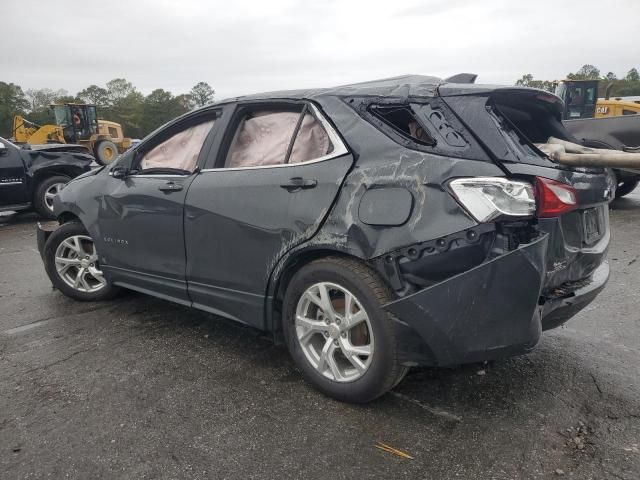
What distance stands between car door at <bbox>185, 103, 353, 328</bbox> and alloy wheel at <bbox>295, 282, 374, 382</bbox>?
0.29 m

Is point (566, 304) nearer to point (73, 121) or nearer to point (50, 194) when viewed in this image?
point (50, 194)

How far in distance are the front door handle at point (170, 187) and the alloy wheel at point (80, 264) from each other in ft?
3.93

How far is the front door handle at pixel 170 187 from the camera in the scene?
338 centimetres

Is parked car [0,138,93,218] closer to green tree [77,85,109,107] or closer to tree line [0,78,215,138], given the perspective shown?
tree line [0,78,215,138]

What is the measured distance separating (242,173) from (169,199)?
0.64 m

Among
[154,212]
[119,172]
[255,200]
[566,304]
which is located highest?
[119,172]

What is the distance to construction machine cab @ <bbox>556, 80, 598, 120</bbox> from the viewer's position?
46.3ft

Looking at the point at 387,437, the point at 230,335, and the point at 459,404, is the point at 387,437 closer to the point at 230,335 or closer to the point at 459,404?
the point at 459,404

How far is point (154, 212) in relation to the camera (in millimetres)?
3541

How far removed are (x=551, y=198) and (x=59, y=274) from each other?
395 centimetres

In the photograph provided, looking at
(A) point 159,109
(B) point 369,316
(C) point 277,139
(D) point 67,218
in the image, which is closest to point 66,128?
(D) point 67,218

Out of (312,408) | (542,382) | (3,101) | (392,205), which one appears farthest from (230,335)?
(3,101)

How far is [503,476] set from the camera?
2145mm

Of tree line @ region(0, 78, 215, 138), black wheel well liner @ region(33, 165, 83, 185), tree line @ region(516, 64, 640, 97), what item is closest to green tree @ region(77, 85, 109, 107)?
tree line @ region(0, 78, 215, 138)
